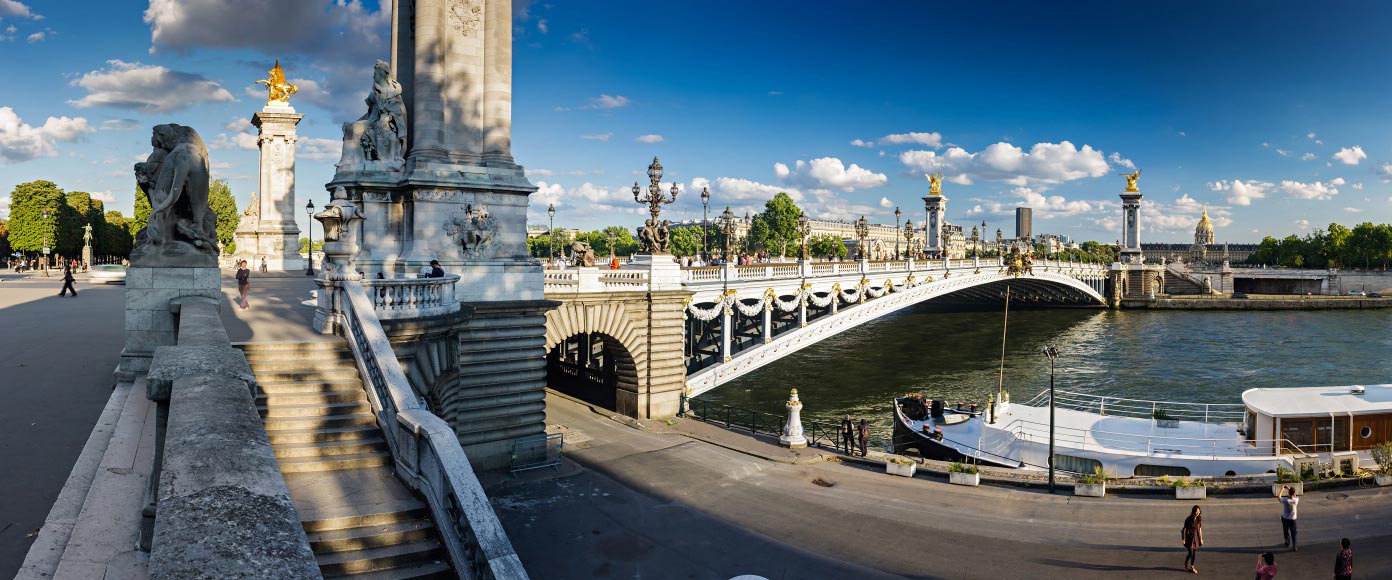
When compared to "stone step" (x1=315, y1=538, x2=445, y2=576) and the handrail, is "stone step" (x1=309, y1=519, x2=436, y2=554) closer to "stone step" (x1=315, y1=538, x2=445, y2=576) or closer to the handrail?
"stone step" (x1=315, y1=538, x2=445, y2=576)

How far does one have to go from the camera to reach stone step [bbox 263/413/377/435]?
836 cm

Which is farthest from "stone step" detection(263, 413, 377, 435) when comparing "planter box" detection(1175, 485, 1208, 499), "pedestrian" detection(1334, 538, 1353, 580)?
"planter box" detection(1175, 485, 1208, 499)

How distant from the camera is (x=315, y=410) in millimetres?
8781

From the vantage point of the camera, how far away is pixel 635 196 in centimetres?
3027

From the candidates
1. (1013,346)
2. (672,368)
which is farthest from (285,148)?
(1013,346)

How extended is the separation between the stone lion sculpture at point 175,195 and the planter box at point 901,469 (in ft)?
54.6

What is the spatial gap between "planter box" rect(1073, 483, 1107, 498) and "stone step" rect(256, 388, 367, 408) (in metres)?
16.8

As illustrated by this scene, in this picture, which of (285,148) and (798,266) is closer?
(798,266)

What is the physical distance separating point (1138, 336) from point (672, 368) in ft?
178

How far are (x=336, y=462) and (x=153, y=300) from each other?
189 inches

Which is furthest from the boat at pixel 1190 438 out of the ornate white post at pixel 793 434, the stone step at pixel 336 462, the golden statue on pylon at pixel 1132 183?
the golden statue on pylon at pixel 1132 183

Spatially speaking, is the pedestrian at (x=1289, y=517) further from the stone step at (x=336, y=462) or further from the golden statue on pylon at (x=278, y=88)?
the golden statue on pylon at (x=278, y=88)

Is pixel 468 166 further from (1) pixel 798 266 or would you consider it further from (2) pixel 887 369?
(2) pixel 887 369

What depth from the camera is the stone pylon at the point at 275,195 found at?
42.6 m
